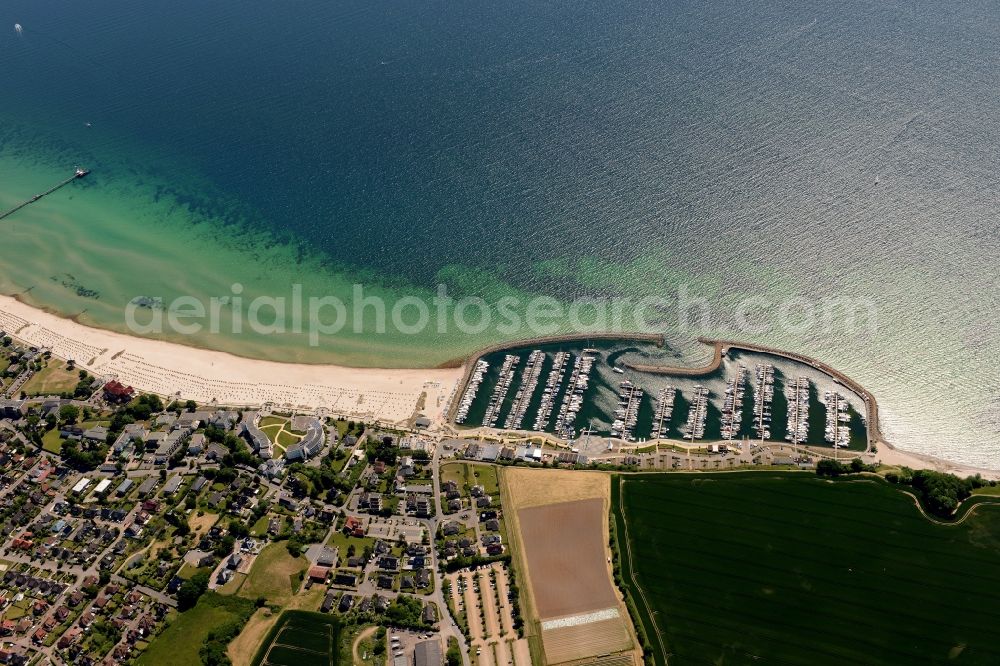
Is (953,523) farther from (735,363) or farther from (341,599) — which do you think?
A: (341,599)

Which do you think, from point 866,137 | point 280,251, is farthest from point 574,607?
point 866,137

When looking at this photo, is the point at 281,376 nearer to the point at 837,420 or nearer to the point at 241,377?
the point at 241,377

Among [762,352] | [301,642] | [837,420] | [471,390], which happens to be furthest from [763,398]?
[301,642]

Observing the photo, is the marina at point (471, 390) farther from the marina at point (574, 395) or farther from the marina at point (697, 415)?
the marina at point (697, 415)

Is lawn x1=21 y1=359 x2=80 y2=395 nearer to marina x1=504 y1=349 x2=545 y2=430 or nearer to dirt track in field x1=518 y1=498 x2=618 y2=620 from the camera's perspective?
marina x1=504 y1=349 x2=545 y2=430

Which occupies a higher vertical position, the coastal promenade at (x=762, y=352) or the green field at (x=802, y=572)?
the coastal promenade at (x=762, y=352)

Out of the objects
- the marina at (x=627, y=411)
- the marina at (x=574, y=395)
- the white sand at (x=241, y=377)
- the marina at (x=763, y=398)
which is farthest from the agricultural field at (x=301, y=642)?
the marina at (x=763, y=398)

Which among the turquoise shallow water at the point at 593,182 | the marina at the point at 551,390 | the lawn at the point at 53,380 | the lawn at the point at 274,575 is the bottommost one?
the lawn at the point at 274,575
